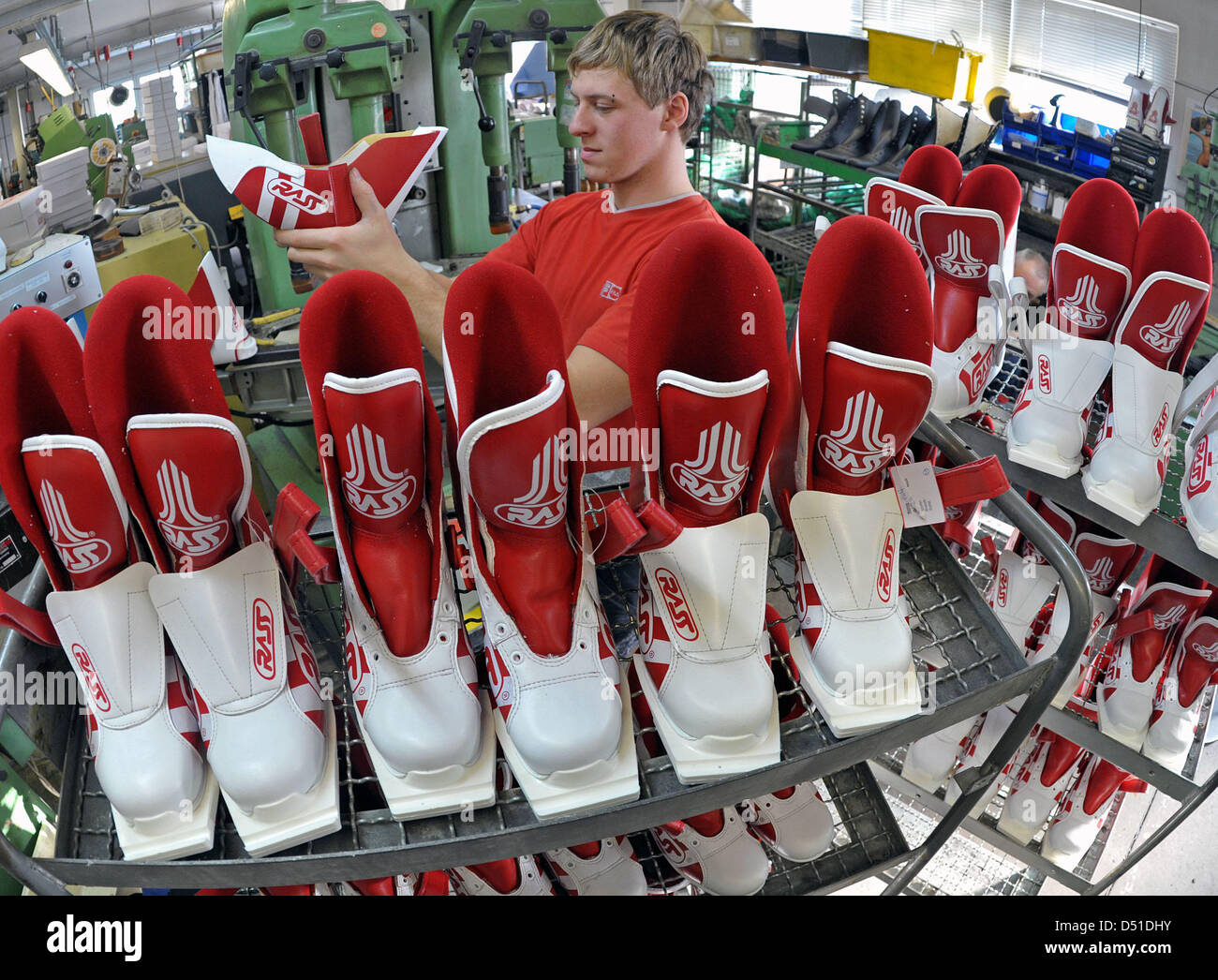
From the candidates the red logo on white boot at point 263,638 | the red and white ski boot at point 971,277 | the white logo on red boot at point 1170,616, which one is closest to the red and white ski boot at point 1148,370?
the red and white ski boot at point 971,277

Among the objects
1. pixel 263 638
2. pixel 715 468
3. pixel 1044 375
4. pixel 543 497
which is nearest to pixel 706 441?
pixel 715 468

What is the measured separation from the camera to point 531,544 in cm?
89

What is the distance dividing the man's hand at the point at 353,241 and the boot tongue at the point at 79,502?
50cm

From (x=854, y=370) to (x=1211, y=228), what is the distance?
207 cm

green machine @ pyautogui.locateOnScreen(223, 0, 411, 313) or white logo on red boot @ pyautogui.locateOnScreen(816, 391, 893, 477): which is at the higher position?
green machine @ pyautogui.locateOnScreen(223, 0, 411, 313)

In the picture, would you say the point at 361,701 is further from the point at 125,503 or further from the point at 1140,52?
the point at 1140,52

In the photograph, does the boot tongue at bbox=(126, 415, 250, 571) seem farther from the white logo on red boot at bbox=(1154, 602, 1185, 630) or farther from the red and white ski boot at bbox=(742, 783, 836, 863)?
the white logo on red boot at bbox=(1154, 602, 1185, 630)

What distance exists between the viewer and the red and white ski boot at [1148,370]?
1.30m

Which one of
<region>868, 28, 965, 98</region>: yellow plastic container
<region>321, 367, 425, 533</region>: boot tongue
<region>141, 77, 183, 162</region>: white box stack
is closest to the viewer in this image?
<region>321, 367, 425, 533</region>: boot tongue

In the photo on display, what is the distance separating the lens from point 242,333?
2016 mm

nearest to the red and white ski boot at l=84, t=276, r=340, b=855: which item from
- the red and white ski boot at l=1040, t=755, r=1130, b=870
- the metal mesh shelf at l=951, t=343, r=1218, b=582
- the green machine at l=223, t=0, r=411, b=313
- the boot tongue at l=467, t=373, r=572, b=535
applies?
the boot tongue at l=467, t=373, r=572, b=535

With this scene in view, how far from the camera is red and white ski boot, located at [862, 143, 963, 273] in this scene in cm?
151

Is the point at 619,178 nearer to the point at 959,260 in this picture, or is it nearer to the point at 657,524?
the point at 959,260

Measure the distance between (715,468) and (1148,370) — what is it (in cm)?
82
